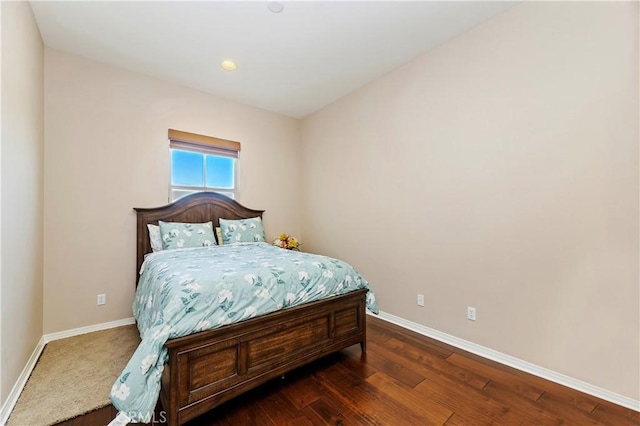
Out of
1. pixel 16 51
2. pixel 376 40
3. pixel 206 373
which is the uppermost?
pixel 376 40

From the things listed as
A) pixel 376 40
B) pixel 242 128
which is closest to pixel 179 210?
pixel 242 128

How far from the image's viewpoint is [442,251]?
2.59 m

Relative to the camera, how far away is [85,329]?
273cm

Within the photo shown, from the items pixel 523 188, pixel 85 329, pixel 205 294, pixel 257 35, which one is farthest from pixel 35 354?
pixel 523 188

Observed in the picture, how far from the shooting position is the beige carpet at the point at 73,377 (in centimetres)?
160

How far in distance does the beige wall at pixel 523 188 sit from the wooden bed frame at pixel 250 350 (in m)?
0.97

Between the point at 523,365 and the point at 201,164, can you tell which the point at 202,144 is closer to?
the point at 201,164

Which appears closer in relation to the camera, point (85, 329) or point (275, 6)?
point (275, 6)

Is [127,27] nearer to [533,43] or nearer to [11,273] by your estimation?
[11,273]

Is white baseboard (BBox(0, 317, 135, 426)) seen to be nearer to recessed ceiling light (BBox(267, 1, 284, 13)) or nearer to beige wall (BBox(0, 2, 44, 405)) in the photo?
beige wall (BBox(0, 2, 44, 405))

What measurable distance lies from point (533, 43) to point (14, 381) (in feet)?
14.3

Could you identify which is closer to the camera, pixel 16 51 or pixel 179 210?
pixel 16 51

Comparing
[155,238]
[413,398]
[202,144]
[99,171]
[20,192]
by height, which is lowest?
[413,398]

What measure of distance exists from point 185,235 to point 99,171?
3.61ft
